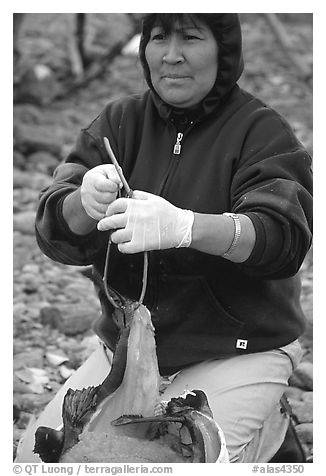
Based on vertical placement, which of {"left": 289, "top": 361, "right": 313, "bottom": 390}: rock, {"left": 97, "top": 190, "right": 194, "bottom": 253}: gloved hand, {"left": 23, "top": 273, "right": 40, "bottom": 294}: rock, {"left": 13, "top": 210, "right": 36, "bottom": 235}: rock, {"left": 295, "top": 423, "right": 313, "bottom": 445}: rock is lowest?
{"left": 295, "top": 423, "right": 313, "bottom": 445}: rock

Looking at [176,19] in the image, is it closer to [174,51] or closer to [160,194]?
[174,51]

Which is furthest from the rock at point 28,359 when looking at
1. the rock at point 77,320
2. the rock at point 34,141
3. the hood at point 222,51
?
the rock at point 34,141

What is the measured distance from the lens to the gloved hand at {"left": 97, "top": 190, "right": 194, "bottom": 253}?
6.95ft

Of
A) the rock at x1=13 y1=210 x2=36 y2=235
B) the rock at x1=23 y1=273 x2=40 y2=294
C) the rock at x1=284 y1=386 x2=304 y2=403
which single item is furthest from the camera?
the rock at x1=13 y1=210 x2=36 y2=235

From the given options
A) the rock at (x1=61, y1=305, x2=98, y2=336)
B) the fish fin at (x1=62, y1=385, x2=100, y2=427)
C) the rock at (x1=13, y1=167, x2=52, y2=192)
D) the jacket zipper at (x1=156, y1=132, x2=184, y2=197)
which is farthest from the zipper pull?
the rock at (x1=13, y1=167, x2=52, y2=192)

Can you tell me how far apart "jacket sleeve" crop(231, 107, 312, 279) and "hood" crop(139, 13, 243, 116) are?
125 mm

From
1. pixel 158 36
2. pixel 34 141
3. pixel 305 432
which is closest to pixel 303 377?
pixel 305 432

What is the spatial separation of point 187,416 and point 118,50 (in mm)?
5465

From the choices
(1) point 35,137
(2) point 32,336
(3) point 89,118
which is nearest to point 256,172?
(2) point 32,336

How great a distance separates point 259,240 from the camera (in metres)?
2.27

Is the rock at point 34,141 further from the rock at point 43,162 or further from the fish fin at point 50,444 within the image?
the fish fin at point 50,444

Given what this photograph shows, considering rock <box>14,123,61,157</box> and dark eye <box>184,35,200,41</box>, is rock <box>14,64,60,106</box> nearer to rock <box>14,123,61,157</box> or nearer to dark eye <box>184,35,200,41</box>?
rock <box>14,123,61,157</box>
